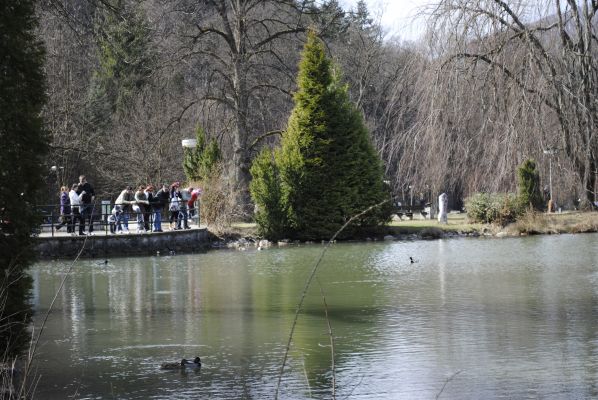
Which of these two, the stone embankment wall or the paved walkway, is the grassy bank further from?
the stone embankment wall

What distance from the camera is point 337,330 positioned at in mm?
13016

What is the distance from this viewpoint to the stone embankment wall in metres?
27.6

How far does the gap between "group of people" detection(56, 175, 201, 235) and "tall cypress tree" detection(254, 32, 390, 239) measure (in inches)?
104

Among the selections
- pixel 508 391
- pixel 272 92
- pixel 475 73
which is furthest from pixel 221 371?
pixel 272 92

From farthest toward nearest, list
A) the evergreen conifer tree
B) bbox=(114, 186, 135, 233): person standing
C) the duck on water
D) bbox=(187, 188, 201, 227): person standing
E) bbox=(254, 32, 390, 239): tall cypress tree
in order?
the evergreen conifer tree, bbox=(187, 188, 201, 227): person standing, bbox=(254, 32, 390, 239): tall cypress tree, bbox=(114, 186, 135, 233): person standing, the duck on water

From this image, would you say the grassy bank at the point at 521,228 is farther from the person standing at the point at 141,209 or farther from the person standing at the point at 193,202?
the person standing at the point at 141,209

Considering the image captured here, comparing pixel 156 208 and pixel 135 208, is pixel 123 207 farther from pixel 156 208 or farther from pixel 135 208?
pixel 135 208

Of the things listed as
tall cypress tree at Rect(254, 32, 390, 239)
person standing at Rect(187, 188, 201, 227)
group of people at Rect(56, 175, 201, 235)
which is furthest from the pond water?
person standing at Rect(187, 188, 201, 227)

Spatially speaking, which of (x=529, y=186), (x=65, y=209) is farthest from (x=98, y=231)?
(x=529, y=186)

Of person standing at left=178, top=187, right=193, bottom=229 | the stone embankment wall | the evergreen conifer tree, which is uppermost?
the evergreen conifer tree

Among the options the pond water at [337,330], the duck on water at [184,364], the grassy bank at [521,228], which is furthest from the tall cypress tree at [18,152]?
the grassy bank at [521,228]

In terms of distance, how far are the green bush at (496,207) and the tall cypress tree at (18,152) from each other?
998 inches

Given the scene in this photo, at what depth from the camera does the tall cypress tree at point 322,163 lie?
32375 millimetres

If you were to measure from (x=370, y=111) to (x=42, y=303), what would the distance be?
46.0 meters
